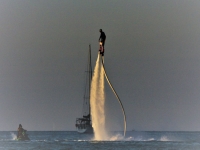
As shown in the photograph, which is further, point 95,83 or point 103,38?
point 95,83

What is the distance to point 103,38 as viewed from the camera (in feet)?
247

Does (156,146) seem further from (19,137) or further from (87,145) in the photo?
(19,137)

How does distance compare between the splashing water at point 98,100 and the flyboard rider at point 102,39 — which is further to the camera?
the splashing water at point 98,100

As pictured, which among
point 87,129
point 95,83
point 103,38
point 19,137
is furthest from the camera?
point 87,129

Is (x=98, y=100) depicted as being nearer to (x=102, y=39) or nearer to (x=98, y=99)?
(x=98, y=99)

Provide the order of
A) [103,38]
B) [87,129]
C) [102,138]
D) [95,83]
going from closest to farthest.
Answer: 1. [103,38]
2. [95,83]
3. [102,138]
4. [87,129]

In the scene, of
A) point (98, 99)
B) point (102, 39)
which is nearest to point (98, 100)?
point (98, 99)

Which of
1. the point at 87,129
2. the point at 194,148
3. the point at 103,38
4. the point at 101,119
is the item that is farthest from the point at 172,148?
the point at 87,129

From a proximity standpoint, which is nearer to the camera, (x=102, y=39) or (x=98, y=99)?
(x=102, y=39)

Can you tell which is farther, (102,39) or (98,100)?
(98,100)

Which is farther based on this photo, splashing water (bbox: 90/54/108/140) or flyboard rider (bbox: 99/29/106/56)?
splashing water (bbox: 90/54/108/140)

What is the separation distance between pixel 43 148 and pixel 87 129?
33916 mm

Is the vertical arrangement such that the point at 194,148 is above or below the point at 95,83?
below

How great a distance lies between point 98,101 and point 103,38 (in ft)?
72.5
